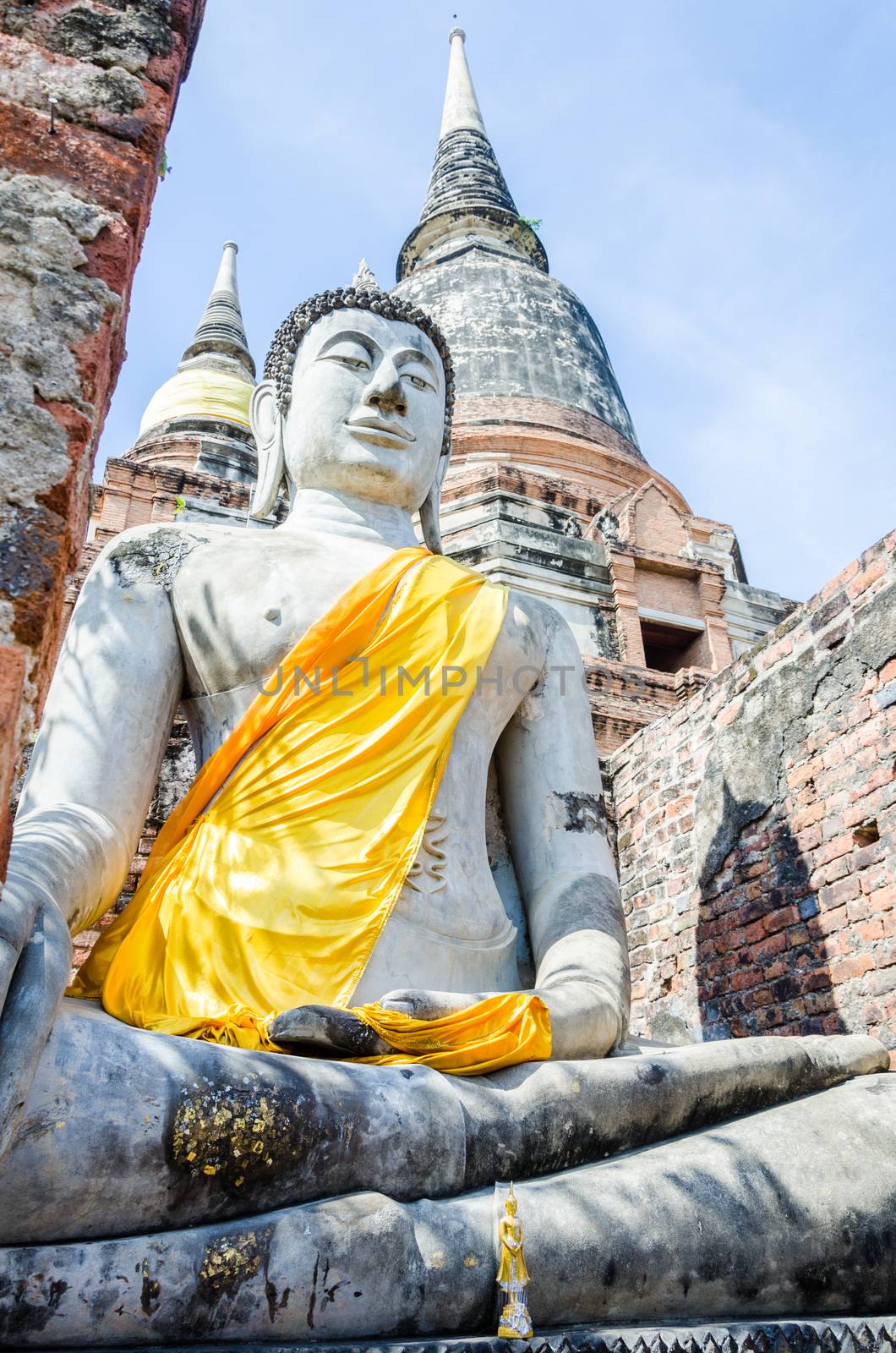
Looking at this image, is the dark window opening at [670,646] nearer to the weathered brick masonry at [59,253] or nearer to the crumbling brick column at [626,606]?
the crumbling brick column at [626,606]

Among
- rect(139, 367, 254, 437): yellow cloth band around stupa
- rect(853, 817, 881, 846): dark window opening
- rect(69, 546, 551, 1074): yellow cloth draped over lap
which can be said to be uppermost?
rect(139, 367, 254, 437): yellow cloth band around stupa

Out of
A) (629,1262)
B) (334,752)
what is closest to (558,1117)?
(629,1262)

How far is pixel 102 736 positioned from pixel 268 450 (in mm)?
1567

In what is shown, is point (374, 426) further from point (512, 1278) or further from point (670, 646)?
point (670, 646)

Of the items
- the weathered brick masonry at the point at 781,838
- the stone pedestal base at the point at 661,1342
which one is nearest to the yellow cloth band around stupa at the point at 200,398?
the weathered brick masonry at the point at 781,838

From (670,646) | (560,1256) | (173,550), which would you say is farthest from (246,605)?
(670,646)

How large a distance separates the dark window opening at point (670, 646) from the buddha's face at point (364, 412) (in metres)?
10.1

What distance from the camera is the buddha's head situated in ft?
12.2

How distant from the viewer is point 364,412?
12.2 feet

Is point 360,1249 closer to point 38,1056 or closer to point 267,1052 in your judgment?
point 267,1052

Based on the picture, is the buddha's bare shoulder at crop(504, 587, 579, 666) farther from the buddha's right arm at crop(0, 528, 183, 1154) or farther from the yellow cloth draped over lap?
the buddha's right arm at crop(0, 528, 183, 1154)

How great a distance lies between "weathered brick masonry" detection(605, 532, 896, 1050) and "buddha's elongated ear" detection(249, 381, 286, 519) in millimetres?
2231

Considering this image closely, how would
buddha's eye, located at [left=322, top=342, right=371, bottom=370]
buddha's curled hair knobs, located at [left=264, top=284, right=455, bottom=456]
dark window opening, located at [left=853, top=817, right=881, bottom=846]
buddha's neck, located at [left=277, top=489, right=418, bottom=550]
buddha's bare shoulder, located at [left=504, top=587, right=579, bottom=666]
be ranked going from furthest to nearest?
dark window opening, located at [left=853, top=817, right=881, bottom=846], buddha's curled hair knobs, located at [left=264, top=284, right=455, bottom=456], buddha's eye, located at [left=322, top=342, right=371, bottom=370], buddha's neck, located at [left=277, top=489, right=418, bottom=550], buddha's bare shoulder, located at [left=504, top=587, right=579, bottom=666]

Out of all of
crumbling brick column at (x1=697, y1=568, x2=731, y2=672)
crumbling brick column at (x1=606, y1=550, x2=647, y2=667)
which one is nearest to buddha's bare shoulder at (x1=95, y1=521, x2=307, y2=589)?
crumbling brick column at (x1=606, y1=550, x2=647, y2=667)
